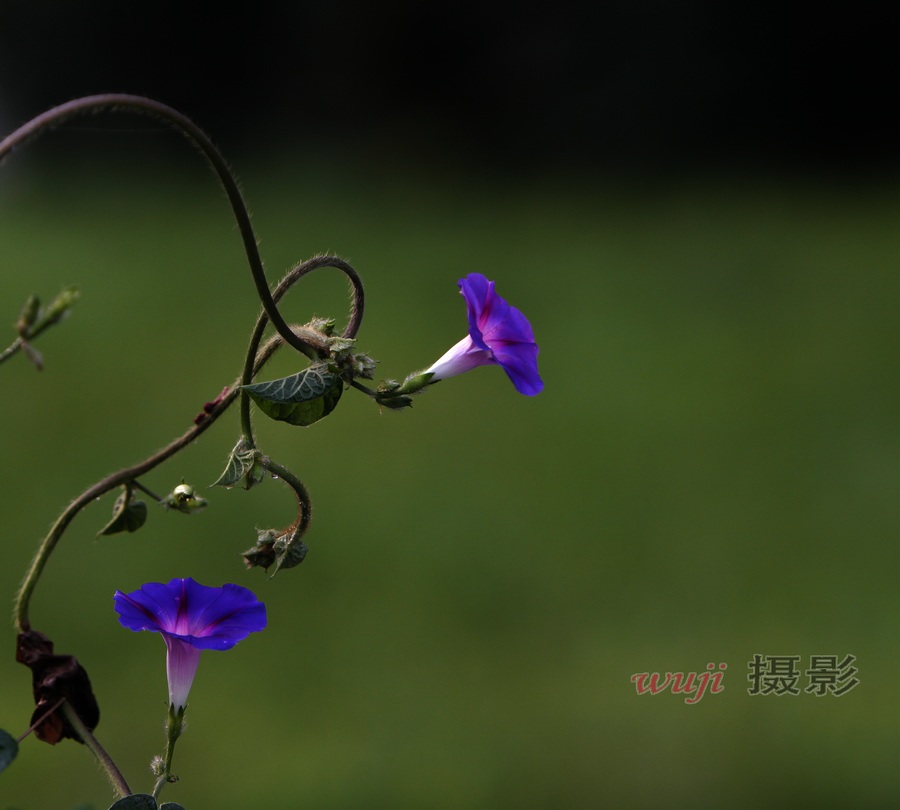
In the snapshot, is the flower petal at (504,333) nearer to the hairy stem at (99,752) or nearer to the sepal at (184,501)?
the sepal at (184,501)

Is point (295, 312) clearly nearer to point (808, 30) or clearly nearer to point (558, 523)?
point (558, 523)

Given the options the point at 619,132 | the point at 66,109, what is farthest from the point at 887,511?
the point at 619,132

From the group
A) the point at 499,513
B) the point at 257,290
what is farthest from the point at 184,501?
the point at 499,513

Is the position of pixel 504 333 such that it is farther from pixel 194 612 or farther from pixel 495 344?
pixel 194 612

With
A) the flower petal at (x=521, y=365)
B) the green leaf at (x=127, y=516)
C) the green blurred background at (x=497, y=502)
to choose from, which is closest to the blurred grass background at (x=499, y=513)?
the green blurred background at (x=497, y=502)

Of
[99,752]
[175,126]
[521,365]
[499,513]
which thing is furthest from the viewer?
[499,513]

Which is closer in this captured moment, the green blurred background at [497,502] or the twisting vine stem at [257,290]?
the twisting vine stem at [257,290]

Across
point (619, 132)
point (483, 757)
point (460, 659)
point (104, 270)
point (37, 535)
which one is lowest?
point (483, 757)
